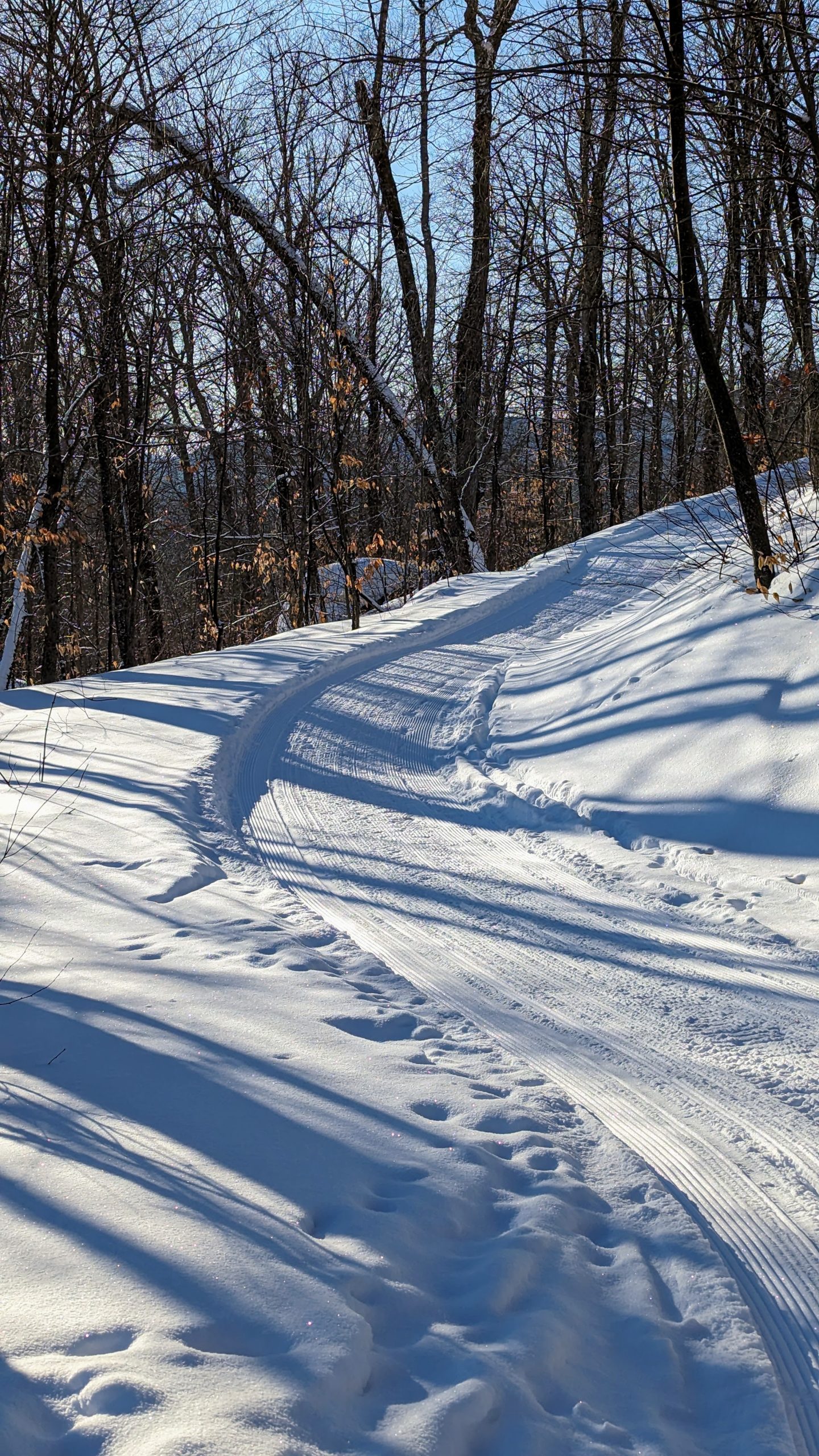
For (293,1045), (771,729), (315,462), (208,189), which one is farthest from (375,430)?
(293,1045)

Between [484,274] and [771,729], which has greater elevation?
[484,274]

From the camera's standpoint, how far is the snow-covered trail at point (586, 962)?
2705mm

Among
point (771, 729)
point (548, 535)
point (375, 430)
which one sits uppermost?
point (375, 430)

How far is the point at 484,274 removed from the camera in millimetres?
20078

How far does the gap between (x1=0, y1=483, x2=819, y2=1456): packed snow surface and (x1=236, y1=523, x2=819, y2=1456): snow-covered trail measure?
0.06ft

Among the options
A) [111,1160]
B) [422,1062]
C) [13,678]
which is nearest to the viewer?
[111,1160]

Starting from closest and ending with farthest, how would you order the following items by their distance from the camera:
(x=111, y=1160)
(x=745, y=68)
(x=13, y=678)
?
(x=111, y=1160)
(x=745, y=68)
(x=13, y=678)

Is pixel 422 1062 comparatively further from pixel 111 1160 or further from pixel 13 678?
pixel 13 678

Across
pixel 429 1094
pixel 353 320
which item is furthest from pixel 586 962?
pixel 353 320

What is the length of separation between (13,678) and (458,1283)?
13072 mm

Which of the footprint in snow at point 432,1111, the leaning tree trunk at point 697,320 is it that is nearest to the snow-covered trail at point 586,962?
the footprint in snow at point 432,1111

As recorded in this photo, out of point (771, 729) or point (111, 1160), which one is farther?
point (771, 729)

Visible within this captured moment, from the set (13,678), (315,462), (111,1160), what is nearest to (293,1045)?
(111,1160)

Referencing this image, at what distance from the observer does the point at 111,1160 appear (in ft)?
8.67
